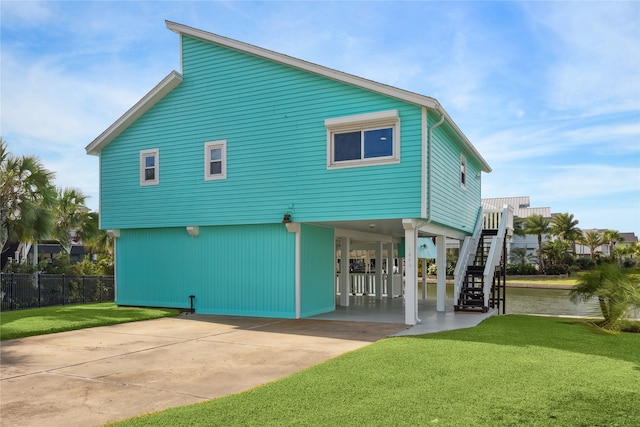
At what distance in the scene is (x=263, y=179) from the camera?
14.1 metres

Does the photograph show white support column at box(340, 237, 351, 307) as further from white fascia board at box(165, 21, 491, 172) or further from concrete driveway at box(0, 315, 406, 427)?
white fascia board at box(165, 21, 491, 172)

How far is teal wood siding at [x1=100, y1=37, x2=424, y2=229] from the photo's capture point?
41.2 feet

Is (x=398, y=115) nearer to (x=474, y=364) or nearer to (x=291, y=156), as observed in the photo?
(x=291, y=156)

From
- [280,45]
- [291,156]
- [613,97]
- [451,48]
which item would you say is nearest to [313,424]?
[291,156]

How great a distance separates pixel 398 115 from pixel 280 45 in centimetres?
468

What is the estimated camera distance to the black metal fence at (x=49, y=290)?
17.2 metres

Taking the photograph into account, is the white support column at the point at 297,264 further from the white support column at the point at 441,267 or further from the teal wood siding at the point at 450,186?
the white support column at the point at 441,267

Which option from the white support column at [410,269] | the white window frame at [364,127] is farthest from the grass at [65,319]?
the white support column at [410,269]

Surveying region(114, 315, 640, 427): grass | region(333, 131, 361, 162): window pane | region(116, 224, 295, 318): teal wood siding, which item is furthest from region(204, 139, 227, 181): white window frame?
region(114, 315, 640, 427): grass

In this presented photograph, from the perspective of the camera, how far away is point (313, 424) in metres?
4.70

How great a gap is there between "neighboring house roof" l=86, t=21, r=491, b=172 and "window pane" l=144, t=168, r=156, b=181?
5.74 feet

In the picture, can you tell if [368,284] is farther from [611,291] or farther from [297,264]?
[611,291]

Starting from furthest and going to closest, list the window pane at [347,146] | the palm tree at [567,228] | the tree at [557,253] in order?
the palm tree at [567,228] < the tree at [557,253] < the window pane at [347,146]

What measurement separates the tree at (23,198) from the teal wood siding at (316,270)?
1020 cm
